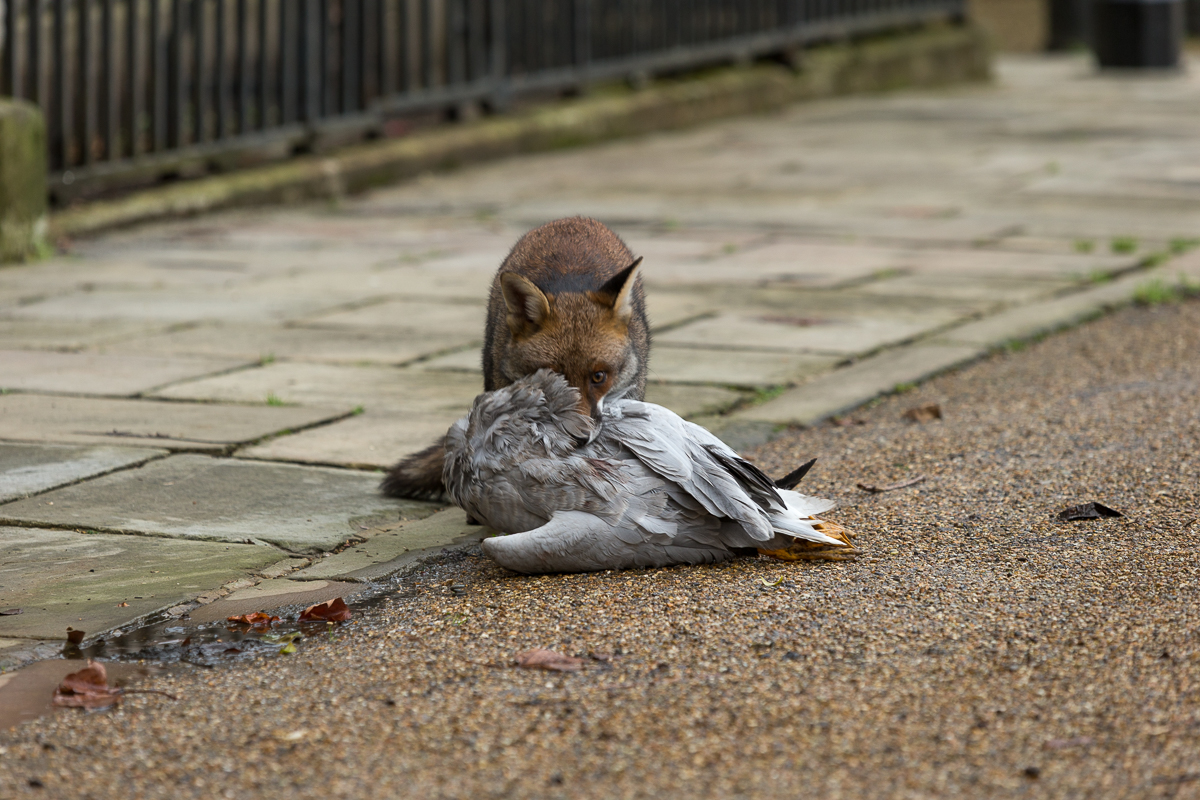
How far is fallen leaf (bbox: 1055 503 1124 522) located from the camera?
3994 mm

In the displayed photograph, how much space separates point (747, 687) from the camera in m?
2.94

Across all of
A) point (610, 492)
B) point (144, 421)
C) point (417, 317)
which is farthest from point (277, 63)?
point (610, 492)

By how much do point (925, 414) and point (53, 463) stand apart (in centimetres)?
280

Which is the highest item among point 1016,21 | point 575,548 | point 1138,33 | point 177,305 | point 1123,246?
point 1016,21

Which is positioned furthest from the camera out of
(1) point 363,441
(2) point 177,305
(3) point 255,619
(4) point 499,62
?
(4) point 499,62

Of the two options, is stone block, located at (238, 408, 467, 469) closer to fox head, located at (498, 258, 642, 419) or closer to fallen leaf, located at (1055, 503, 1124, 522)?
fox head, located at (498, 258, 642, 419)

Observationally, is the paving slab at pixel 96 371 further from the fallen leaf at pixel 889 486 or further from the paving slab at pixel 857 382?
the fallen leaf at pixel 889 486

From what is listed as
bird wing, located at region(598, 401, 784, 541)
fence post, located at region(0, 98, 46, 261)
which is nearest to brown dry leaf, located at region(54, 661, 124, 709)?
bird wing, located at region(598, 401, 784, 541)

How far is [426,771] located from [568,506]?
105 cm

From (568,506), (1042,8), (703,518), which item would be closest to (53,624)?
(568,506)

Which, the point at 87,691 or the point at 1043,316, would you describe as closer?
the point at 87,691

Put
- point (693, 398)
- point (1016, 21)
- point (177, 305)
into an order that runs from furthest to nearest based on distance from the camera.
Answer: point (1016, 21)
point (177, 305)
point (693, 398)

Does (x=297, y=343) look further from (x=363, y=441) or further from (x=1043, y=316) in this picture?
(x=1043, y=316)

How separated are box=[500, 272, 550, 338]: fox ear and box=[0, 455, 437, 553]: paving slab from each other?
57 centimetres
